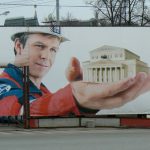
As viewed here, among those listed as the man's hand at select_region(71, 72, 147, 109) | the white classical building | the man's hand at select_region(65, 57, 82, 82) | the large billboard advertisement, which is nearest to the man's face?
the large billboard advertisement

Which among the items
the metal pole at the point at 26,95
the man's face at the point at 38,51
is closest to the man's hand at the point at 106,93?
the man's face at the point at 38,51

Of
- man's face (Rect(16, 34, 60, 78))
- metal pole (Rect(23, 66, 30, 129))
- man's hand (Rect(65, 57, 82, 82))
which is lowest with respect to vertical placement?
metal pole (Rect(23, 66, 30, 129))

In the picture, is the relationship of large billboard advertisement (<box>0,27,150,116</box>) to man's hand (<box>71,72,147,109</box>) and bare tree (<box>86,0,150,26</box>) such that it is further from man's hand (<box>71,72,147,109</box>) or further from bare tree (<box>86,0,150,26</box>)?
bare tree (<box>86,0,150,26</box>)

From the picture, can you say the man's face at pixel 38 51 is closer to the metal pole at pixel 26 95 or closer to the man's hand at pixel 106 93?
the metal pole at pixel 26 95

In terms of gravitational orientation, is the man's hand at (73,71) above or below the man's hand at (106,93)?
above

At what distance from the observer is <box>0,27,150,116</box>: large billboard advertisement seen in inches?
1101

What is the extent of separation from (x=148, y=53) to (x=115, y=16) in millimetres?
35846

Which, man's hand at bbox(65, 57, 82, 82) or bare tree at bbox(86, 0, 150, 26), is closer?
man's hand at bbox(65, 57, 82, 82)

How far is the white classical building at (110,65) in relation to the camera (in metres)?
28.9

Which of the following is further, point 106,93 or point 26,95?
point 106,93

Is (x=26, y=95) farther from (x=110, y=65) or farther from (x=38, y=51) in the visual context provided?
(x=110, y=65)

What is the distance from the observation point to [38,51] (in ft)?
92.0

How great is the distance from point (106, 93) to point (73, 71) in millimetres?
2140

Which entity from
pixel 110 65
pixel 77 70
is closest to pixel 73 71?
pixel 77 70
